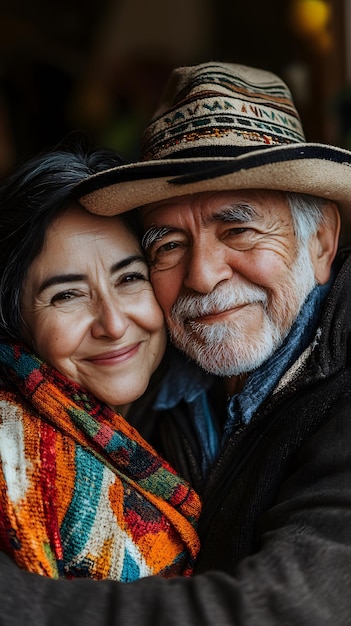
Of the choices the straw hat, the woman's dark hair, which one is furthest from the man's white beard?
the woman's dark hair

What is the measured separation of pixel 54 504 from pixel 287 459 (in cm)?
49

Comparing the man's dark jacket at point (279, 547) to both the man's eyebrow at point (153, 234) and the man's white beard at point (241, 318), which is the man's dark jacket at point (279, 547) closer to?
the man's white beard at point (241, 318)

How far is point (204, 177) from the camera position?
57.0 inches

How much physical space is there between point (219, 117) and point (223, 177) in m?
0.24

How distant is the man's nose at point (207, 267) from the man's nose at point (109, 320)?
0.19 m

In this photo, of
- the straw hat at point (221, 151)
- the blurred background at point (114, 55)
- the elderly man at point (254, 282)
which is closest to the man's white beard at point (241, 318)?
the elderly man at point (254, 282)

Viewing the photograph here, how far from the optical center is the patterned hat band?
1.63m

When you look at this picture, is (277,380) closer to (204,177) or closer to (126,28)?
(204,177)

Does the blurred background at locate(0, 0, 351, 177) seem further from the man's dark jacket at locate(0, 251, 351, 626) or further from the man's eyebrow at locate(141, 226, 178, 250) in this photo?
the man's dark jacket at locate(0, 251, 351, 626)

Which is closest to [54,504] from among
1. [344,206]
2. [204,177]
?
[204,177]

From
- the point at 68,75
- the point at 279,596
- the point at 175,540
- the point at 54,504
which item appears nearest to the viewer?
the point at 279,596

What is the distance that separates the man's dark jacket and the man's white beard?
12cm

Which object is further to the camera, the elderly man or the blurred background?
the blurred background

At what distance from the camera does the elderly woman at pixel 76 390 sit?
1463 mm
